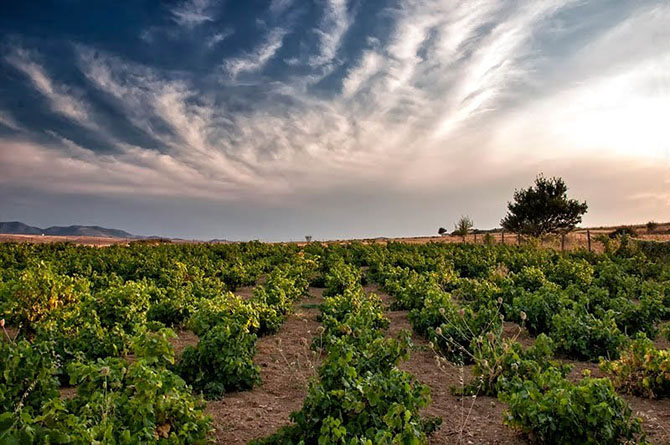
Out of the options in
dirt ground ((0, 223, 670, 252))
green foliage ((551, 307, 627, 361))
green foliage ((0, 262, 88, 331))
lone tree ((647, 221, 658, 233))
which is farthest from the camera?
lone tree ((647, 221, 658, 233))

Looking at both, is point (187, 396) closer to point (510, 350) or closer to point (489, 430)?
point (489, 430)

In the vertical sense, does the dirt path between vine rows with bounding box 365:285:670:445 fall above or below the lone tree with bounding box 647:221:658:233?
below

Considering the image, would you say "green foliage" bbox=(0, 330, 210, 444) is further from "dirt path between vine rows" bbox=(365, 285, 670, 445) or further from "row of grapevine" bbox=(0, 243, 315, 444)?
"dirt path between vine rows" bbox=(365, 285, 670, 445)

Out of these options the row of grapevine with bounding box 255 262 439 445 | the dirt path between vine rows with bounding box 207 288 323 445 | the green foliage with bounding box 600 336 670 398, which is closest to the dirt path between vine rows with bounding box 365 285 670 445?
the green foliage with bounding box 600 336 670 398

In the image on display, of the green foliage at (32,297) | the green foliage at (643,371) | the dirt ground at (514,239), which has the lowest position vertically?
the green foliage at (643,371)

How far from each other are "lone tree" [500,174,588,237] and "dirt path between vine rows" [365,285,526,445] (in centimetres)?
4315

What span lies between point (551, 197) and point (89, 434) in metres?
50.7

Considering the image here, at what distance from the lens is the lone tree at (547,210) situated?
48.0m

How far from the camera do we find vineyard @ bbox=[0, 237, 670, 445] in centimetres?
445

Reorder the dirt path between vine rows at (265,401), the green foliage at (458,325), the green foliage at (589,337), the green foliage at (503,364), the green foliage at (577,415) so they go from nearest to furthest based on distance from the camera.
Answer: the green foliage at (577,415) < the dirt path between vine rows at (265,401) < the green foliage at (503,364) < the green foliage at (589,337) < the green foliage at (458,325)

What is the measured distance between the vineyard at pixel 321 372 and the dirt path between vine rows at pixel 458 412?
0.03m

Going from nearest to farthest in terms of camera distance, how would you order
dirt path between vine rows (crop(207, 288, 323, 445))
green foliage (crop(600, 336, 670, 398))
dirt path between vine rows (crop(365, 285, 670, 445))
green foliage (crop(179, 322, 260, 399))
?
dirt path between vine rows (crop(365, 285, 670, 445)) < dirt path between vine rows (crop(207, 288, 323, 445)) < green foliage (crop(600, 336, 670, 398)) < green foliage (crop(179, 322, 260, 399))

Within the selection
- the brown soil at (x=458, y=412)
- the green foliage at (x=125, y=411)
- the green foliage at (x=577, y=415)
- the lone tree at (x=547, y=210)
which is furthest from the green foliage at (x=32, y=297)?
the lone tree at (x=547, y=210)

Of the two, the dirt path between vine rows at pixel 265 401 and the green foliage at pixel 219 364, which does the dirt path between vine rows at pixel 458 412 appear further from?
the green foliage at pixel 219 364
